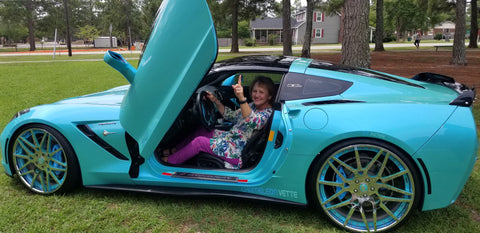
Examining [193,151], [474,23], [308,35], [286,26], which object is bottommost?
[193,151]

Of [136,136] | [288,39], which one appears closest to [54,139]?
[136,136]

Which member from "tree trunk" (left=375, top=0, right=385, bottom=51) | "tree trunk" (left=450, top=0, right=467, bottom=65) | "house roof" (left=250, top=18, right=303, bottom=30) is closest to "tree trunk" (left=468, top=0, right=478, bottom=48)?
"tree trunk" (left=375, top=0, right=385, bottom=51)

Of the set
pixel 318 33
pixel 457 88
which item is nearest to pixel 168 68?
pixel 457 88

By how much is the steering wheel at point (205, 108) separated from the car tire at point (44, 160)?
1.16 metres

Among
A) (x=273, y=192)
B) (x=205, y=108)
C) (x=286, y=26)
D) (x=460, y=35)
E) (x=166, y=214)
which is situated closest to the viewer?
(x=273, y=192)

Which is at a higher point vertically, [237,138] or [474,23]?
[474,23]

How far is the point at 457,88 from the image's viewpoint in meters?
2.69

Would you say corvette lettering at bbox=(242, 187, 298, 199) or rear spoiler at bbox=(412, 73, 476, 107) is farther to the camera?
corvette lettering at bbox=(242, 187, 298, 199)

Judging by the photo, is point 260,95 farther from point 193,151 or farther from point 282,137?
point 193,151

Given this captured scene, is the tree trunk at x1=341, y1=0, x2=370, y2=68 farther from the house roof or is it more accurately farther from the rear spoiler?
the house roof

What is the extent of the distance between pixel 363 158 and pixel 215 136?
50.6 inches

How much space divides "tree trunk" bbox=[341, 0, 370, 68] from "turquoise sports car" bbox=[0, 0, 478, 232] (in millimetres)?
3027

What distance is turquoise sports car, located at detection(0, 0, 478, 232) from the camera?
7.47ft

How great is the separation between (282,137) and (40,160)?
7.14ft
